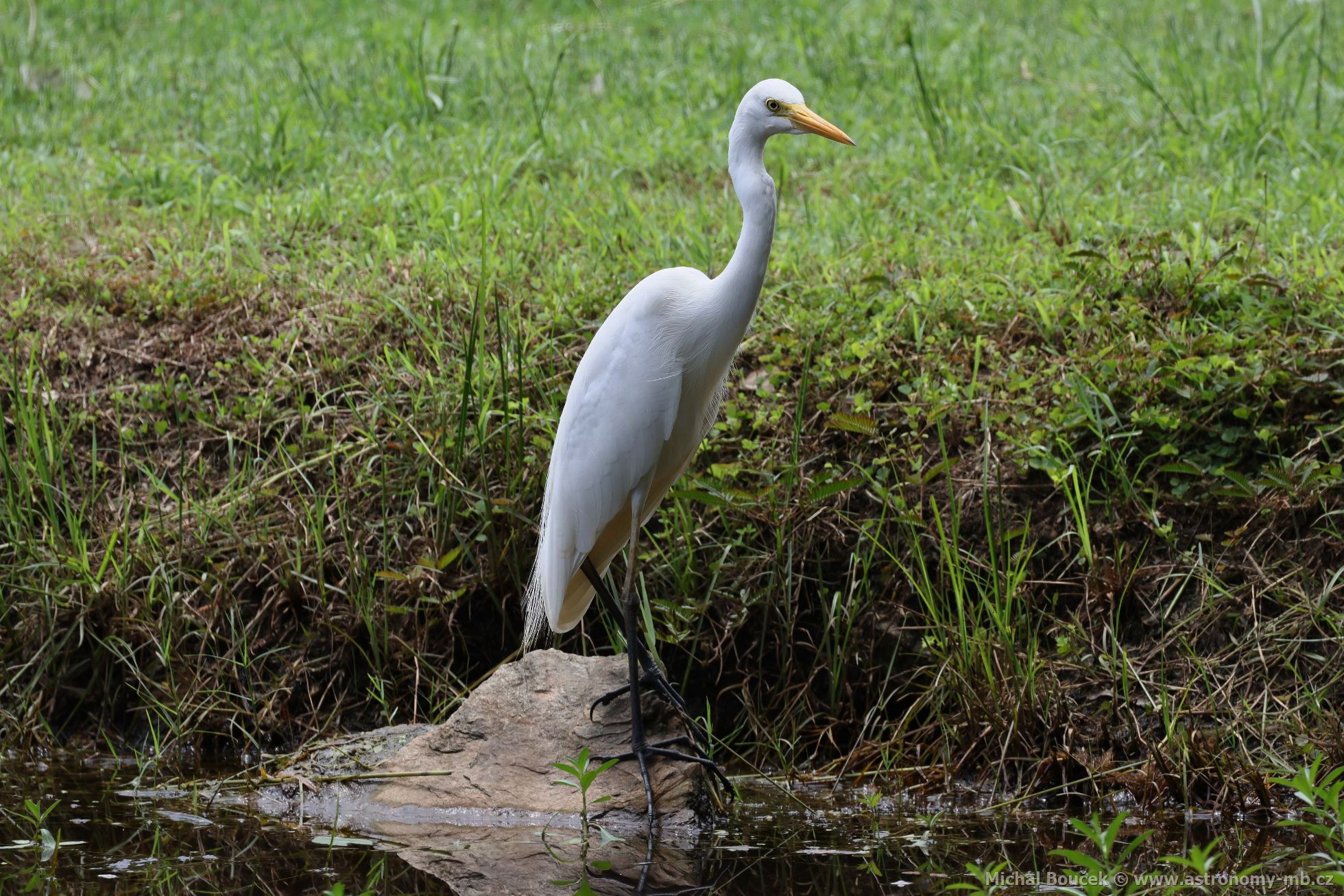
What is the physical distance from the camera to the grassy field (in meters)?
3.26

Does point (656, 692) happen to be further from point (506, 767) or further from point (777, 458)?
point (777, 458)

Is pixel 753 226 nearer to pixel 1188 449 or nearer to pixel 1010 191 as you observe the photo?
pixel 1188 449

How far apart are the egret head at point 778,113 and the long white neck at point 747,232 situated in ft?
0.09

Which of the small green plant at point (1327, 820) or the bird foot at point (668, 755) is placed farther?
the bird foot at point (668, 755)

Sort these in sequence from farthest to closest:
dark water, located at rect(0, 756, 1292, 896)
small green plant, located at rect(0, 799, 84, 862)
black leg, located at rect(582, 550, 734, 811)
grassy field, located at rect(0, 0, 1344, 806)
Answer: grassy field, located at rect(0, 0, 1344, 806) → black leg, located at rect(582, 550, 734, 811) → small green plant, located at rect(0, 799, 84, 862) → dark water, located at rect(0, 756, 1292, 896)

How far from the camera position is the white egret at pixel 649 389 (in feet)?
9.40

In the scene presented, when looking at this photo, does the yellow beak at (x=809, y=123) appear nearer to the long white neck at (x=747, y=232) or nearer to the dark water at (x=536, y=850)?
the long white neck at (x=747, y=232)

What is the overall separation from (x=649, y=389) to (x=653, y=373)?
0.04 metres

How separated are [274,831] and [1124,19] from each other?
20.1ft

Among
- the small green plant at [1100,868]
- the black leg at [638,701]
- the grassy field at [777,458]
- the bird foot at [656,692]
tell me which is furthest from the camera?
the grassy field at [777,458]

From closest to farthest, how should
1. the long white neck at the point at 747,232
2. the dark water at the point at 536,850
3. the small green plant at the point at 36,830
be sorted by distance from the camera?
the dark water at the point at 536,850, the small green plant at the point at 36,830, the long white neck at the point at 747,232

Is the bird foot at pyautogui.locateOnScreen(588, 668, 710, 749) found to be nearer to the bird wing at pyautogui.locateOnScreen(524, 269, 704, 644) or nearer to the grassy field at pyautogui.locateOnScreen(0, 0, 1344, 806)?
the bird wing at pyautogui.locateOnScreen(524, 269, 704, 644)

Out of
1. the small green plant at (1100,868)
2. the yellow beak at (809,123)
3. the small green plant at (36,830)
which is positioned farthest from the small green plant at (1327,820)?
the small green plant at (36,830)

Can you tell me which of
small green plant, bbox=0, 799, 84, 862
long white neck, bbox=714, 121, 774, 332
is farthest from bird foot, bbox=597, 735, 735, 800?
small green plant, bbox=0, 799, 84, 862
